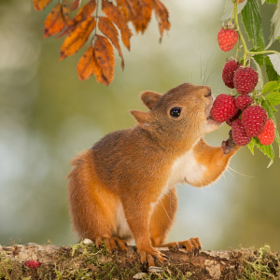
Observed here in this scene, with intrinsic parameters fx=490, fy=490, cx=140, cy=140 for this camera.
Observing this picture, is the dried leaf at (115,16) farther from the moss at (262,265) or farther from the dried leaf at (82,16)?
the moss at (262,265)

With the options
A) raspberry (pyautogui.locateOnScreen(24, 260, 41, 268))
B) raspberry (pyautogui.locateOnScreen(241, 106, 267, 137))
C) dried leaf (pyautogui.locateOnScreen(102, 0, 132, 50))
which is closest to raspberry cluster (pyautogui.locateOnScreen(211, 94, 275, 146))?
raspberry (pyautogui.locateOnScreen(241, 106, 267, 137))

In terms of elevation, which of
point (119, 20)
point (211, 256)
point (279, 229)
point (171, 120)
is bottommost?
point (279, 229)

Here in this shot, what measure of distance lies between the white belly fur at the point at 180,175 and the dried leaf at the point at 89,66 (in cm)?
64

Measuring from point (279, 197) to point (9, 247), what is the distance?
9.82ft

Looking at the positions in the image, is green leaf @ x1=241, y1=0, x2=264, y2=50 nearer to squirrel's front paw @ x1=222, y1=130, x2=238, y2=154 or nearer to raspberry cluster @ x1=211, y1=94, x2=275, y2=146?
raspberry cluster @ x1=211, y1=94, x2=275, y2=146

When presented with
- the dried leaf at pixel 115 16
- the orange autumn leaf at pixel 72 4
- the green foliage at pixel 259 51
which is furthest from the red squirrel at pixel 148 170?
the orange autumn leaf at pixel 72 4

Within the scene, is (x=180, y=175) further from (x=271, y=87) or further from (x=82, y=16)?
(x=82, y=16)

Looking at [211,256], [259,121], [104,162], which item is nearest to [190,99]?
[259,121]

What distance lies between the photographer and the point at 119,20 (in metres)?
1.73

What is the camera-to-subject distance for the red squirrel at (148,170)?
2.07 m

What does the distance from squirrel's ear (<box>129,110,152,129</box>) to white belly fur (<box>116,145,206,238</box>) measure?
0.73 feet

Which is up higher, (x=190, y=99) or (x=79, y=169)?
(x=190, y=99)

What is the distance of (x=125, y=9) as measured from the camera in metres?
1.76

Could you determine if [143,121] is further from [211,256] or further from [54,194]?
[54,194]
